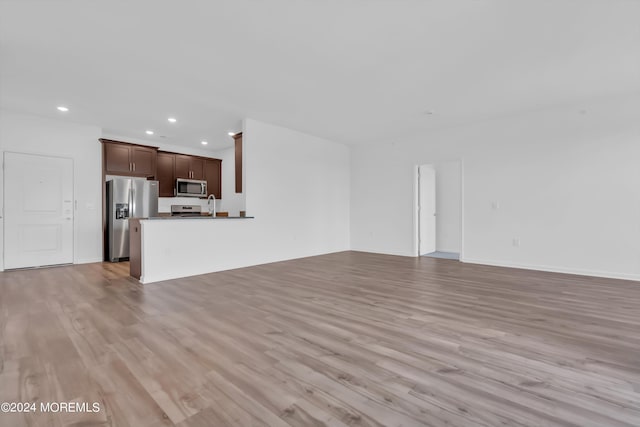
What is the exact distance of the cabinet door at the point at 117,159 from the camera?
6.00 meters

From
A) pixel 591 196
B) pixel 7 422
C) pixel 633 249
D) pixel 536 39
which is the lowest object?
pixel 7 422

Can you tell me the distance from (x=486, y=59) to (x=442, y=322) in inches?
114

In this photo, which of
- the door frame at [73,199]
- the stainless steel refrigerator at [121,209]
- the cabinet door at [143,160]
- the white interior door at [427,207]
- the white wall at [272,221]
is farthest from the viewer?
the white interior door at [427,207]

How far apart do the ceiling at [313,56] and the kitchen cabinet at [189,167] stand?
6.83 feet

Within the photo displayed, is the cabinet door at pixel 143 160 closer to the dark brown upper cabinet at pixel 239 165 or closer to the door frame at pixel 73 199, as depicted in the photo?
the door frame at pixel 73 199

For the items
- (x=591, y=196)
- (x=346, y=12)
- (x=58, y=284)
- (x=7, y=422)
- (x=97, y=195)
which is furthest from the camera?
(x=97, y=195)

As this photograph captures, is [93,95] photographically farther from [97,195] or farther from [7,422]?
[7,422]

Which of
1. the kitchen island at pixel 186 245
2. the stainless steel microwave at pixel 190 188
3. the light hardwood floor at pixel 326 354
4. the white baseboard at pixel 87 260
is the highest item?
the stainless steel microwave at pixel 190 188

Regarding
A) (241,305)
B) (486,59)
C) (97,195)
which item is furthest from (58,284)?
(486,59)

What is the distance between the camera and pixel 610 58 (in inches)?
126

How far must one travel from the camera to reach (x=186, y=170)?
7.28 metres

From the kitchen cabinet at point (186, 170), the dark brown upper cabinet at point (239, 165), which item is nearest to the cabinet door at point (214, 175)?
the kitchen cabinet at point (186, 170)

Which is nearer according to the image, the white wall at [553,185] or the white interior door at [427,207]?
the white wall at [553,185]

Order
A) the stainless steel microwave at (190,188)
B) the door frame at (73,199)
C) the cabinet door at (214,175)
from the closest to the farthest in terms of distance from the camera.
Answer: the door frame at (73,199) < the stainless steel microwave at (190,188) < the cabinet door at (214,175)
